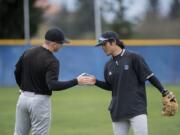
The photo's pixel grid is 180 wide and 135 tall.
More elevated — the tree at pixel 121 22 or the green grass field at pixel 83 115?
the tree at pixel 121 22

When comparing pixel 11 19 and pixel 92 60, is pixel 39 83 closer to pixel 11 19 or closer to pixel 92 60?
pixel 92 60

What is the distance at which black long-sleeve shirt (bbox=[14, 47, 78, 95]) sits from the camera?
340 inches

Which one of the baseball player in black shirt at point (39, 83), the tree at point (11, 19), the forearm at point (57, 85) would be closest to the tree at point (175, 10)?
the tree at point (11, 19)

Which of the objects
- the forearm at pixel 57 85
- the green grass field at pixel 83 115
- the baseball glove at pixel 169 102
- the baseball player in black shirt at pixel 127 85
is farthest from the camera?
the green grass field at pixel 83 115

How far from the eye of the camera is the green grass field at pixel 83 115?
13320 millimetres

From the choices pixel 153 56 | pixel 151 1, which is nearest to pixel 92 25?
pixel 151 1

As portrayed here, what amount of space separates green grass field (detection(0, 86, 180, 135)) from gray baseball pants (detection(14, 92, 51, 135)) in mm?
3855

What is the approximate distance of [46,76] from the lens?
8641 mm

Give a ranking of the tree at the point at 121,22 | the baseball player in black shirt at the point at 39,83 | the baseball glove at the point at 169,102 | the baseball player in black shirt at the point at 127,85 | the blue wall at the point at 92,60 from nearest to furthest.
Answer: the baseball player in black shirt at the point at 127,85
the baseball player in black shirt at the point at 39,83
the baseball glove at the point at 169,102
the blue wall at the point at 92,60
the tree at the point at 121,22

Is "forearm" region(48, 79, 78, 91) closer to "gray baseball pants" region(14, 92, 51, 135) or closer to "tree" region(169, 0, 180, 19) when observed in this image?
"gray baseball pants" region(14, 92, 51, 135)

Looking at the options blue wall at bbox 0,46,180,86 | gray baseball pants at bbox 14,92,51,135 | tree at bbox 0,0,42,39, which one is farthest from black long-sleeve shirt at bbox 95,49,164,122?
tree at bbox 0,0,42,39

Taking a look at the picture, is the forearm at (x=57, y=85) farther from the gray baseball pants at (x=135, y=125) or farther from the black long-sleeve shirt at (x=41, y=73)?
the gray baseball pants at (x=135, y=125)

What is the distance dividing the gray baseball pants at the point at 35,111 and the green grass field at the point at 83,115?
3.86 metres

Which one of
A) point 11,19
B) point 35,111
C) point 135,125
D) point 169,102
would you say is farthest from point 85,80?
point 11,19
